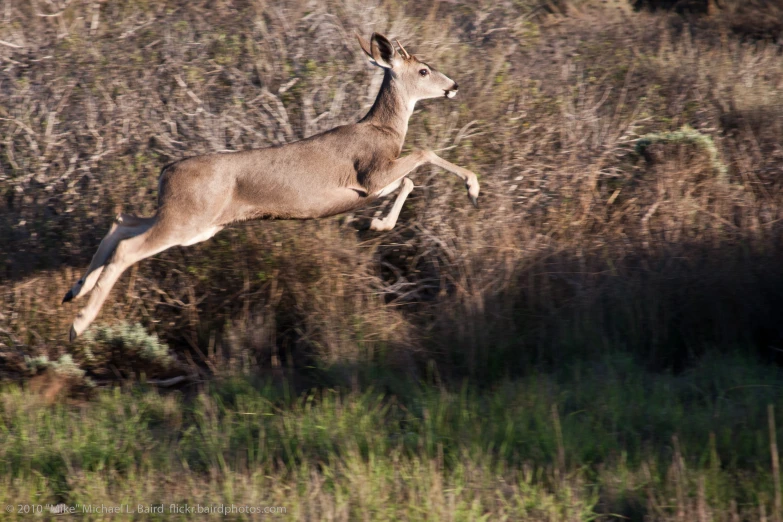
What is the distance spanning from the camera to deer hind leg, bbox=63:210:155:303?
23.2ft

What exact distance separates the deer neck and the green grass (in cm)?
232

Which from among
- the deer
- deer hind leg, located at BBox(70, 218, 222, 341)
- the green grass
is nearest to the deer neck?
the deer

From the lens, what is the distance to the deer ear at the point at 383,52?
7.25 meters

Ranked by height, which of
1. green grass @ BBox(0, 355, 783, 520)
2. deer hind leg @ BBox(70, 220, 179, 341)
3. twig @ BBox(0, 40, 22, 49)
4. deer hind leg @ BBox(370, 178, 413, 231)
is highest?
twig @ BBox(0, 40, 22, 49)

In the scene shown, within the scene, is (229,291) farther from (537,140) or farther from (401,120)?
(537,140)

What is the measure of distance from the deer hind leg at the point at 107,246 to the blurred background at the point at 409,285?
0.77m

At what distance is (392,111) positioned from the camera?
7.38 m

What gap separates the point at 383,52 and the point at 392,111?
21.2 inches

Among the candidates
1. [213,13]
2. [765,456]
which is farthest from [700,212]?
[213,13]

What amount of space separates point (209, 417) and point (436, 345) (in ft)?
7.19

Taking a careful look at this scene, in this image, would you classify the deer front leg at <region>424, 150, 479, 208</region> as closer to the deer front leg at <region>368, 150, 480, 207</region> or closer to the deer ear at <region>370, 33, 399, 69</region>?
the deer front leg at <region>368, 150, 480, 207</region>

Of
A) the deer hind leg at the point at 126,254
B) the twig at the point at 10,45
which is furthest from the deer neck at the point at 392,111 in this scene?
the twig at the point at 10,45

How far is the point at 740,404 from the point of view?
246 inches

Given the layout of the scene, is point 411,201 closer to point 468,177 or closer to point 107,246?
point 468,177
